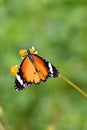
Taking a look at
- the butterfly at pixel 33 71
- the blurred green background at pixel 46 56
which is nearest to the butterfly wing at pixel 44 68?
the butterfly at pixel 33 71

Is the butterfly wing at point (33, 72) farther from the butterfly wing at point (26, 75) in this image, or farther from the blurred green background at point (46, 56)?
the blurred green background at point (46, 56)

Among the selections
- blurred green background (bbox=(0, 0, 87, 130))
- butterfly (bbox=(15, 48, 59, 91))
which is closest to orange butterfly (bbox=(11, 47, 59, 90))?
butterfly (bbox=(15, 48, 59, 91))

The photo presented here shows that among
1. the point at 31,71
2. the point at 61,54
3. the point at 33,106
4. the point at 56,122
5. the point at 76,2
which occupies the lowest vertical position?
the point at 31,71

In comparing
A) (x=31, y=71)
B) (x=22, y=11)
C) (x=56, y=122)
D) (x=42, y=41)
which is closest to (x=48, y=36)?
(x=42, y=41)

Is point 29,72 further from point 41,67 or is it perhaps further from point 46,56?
point 46,56

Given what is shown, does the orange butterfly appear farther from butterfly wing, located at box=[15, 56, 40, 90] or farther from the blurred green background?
the blurred green background

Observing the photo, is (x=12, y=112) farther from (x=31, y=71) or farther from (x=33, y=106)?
(x=31, y=71)
